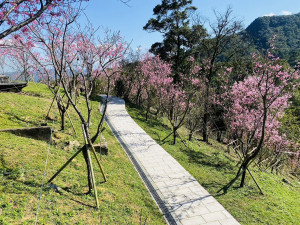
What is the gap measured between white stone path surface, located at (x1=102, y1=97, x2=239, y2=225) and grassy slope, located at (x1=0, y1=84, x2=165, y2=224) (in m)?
0.47

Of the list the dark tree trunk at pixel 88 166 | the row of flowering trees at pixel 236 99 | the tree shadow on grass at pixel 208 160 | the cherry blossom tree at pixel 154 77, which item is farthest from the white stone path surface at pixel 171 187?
the cherry blossom tree at pixel 154 77

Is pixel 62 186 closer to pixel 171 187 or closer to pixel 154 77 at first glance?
pixel 171 187

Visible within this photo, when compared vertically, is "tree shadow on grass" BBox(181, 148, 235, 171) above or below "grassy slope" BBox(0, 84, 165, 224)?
below

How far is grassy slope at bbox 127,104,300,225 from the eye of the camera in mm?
6468

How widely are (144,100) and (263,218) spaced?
68.7 feet

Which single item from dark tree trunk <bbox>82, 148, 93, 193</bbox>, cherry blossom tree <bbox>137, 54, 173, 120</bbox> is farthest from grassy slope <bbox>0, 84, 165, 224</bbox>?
cherry blossom tree <bbox>137, 54, 173, 120</bbox>

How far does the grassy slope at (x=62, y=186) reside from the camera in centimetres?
422

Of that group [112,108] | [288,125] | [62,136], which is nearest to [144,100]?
[112,108]

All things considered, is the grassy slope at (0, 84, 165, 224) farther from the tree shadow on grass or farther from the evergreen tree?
the evergreen tree

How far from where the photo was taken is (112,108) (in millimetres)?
19781

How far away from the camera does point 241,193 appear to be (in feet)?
25.4

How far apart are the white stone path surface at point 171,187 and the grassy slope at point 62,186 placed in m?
0.47

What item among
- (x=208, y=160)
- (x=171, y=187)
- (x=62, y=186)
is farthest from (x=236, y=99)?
(x=62, y=186)

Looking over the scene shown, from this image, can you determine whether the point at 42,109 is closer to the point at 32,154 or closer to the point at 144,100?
the point at 32,154
